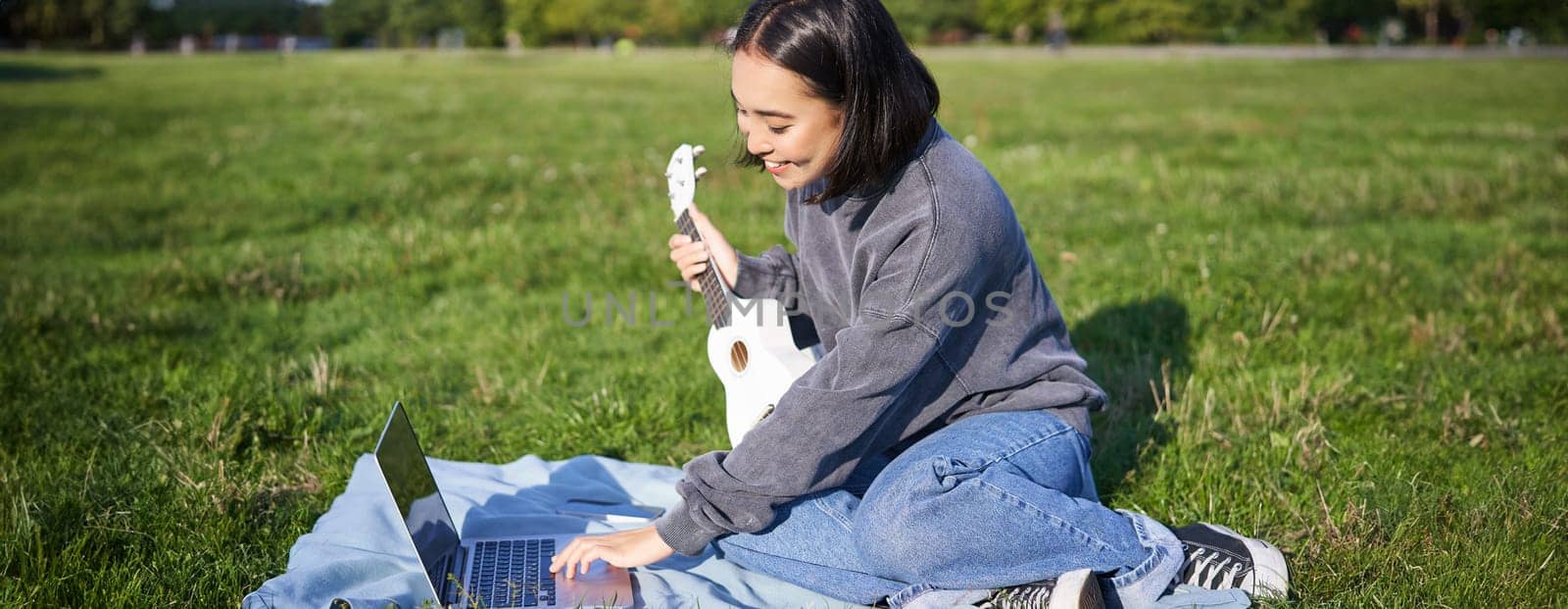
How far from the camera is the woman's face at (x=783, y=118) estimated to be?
2723 millimetres

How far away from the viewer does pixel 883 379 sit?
2760mm

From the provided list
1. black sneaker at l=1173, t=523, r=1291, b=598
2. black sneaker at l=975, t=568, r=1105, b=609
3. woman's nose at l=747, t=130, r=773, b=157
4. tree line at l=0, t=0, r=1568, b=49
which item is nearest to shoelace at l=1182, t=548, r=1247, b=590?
black sneaker at l=1173, t=523, r=1291, b=598

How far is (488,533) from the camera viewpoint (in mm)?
3410

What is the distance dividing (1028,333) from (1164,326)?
2.53 m

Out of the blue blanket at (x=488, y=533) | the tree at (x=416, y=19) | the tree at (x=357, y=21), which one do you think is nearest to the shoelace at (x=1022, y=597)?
the blue blanket at (x=488, y=533)

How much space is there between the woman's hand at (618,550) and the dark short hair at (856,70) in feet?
3.22

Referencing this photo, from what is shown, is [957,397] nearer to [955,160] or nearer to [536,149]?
[955,160]

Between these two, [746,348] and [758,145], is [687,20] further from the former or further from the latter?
[758,145]

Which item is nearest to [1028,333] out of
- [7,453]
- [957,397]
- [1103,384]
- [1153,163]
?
[957,397]

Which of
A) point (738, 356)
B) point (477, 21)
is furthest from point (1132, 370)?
point (477, 21)

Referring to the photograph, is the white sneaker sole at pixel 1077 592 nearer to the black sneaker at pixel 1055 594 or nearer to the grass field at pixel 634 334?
the black sneaker at pixel 1055 594

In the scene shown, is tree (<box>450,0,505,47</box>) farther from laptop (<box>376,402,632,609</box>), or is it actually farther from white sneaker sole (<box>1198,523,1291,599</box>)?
white sneaker sole (<box>1198,523,1291,599</box>)

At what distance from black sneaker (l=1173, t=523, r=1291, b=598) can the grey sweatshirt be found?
435mm

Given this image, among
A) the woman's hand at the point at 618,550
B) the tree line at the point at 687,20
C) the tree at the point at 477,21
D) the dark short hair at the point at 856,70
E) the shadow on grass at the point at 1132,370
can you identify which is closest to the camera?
the dark short hair at the point at 856,70
